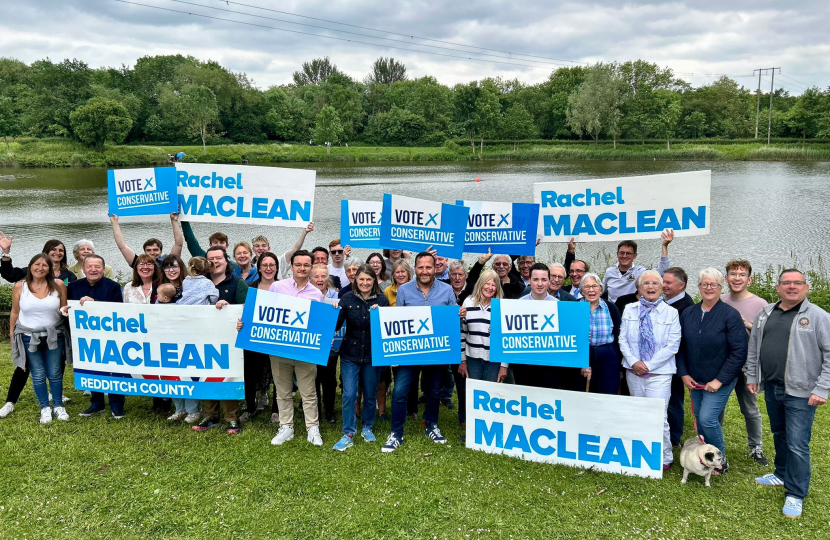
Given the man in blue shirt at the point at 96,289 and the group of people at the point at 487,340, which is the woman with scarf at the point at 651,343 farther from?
the man in blue shirt at the point at 96,289

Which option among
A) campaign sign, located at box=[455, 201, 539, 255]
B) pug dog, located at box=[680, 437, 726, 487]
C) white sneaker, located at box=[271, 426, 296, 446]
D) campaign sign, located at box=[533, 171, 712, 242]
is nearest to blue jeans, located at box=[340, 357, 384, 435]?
white sneaker, located at box=[271, 426, 296, 446]

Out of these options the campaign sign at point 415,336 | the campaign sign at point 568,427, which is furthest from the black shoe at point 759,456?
the campaign sign at point 415,336

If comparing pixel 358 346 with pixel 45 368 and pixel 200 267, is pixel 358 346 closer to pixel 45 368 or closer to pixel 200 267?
pixel 200 267

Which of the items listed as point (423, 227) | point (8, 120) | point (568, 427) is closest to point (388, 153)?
point (8, 120)

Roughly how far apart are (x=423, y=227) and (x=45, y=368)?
17.2 ft

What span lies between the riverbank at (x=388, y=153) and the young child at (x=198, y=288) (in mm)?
54786

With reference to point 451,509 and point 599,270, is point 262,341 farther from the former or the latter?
point 599,270

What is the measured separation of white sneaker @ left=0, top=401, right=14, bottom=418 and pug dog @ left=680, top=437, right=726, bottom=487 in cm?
820

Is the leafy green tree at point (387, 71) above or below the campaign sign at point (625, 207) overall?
above

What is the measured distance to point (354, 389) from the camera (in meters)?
6.70

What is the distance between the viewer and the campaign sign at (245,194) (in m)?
8.52

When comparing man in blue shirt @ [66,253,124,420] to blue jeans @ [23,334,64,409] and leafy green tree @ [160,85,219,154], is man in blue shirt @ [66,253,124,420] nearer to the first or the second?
blue jeans @ [23,334,64,409]

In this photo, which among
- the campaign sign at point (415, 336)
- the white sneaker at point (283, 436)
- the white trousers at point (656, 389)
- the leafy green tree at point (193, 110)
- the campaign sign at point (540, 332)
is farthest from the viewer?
Result: the leafy green tree at point (193, 110)

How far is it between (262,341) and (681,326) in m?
4.68
